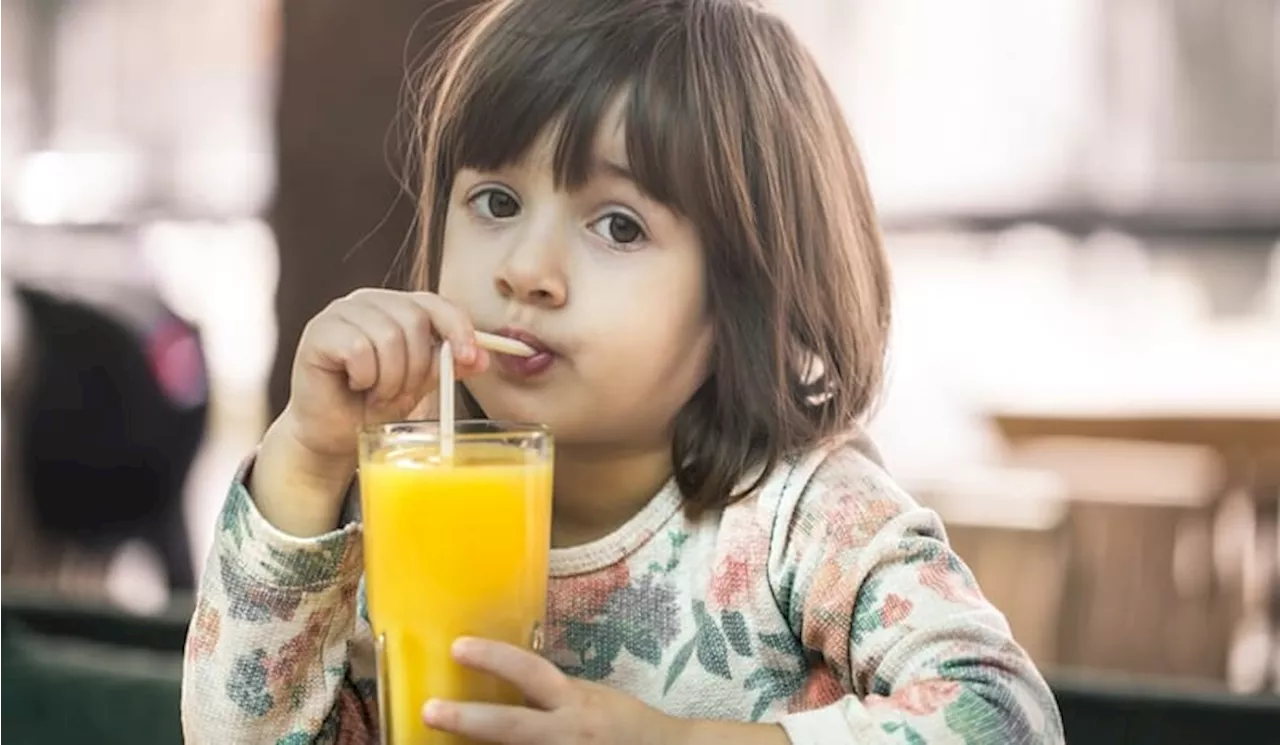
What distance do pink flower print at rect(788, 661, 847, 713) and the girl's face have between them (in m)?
0.21

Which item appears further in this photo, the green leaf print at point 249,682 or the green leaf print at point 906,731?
the green leaf print at point 249,682

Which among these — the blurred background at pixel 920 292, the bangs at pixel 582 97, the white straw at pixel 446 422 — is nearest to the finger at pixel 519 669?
the white straw at pixel 446 422

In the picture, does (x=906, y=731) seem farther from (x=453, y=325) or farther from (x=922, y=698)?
(x=453, y=325)

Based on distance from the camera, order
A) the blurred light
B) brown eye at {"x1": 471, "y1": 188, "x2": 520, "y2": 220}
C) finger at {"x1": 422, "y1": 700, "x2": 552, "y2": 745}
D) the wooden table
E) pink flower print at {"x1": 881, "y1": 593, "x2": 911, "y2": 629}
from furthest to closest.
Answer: the blurred light, the wooden table, brown eye at {"x1": 471, "y1": 188, "x2": 520, "y2": 220}, pink flower print at {"x1": 881, "y1": 593, "x2": 911, "y2": 629}, finger at {"x1": 422, "y1": 700, "x2": 552, "y2": 745}

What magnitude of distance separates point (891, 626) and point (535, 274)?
31 cm

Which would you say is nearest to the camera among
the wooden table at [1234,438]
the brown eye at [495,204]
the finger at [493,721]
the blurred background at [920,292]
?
the finger at [493,721]

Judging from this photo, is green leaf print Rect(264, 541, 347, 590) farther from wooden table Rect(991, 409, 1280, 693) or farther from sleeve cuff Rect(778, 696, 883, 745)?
wooden table Rect(991, 409, 1280, 693)

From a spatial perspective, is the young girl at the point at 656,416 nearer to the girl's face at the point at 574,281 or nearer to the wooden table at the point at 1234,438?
the girl's face at the point at 574,281

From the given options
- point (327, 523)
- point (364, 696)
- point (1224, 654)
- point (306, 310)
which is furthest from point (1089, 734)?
point (1224, 654)

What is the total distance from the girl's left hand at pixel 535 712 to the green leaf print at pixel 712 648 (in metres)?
0.20

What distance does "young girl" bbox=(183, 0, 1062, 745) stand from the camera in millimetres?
990

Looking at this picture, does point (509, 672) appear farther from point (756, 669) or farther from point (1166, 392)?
point (1166, 392)

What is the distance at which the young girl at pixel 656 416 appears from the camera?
0.99 meters

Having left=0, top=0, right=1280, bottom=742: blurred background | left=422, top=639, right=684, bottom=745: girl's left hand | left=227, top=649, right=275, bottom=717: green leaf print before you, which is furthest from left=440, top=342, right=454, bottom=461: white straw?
left=0, top=0, right=1280, bottom=742: blurred background
